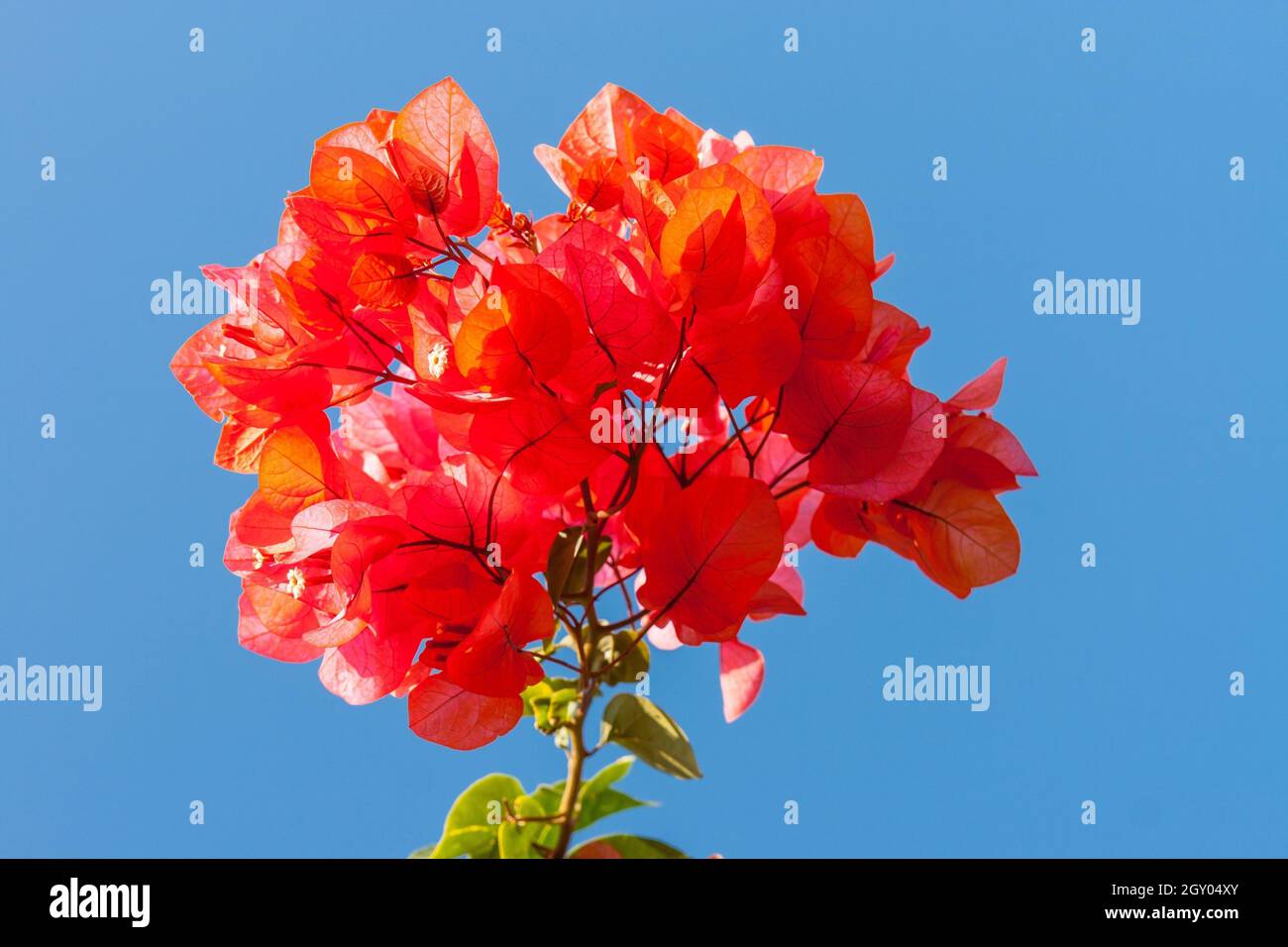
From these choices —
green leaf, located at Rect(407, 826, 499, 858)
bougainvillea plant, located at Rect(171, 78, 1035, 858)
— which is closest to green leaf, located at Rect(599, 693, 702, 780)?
bougainvillea plant, located at Rect(171, 78, 1035, 858)

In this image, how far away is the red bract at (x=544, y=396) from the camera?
2.28 feet

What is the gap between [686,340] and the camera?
0.74 m

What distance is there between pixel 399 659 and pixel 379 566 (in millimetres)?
77

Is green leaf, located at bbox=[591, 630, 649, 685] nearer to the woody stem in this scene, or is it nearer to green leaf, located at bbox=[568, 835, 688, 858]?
the woody stem

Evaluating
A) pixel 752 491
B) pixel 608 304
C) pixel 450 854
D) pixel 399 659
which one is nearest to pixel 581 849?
pixel 450 854

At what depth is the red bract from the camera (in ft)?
2.28

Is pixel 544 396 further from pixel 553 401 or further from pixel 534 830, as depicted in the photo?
pixel 534 830

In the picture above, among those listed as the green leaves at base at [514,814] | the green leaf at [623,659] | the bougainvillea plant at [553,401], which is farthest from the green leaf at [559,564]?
the green leaves at base at [514,814]

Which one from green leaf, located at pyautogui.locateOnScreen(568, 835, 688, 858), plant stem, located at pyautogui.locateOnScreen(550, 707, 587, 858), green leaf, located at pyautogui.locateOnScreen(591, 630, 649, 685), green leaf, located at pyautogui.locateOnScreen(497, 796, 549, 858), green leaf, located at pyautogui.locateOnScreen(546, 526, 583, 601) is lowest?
green leaf, located at pyautogui.locateOnScreen(568, 835, 688, 858)

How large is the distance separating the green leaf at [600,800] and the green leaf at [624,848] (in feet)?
0.13

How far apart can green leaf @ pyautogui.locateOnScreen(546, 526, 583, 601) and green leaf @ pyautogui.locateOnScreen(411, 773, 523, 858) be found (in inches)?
9.1

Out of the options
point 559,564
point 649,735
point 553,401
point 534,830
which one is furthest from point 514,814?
point 553,401
